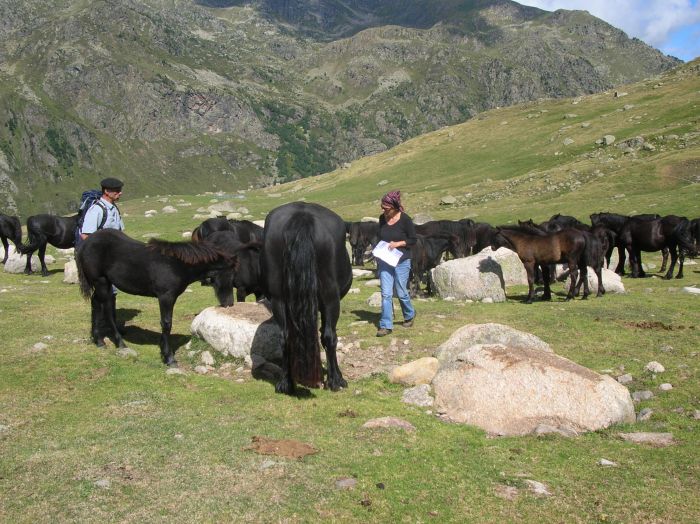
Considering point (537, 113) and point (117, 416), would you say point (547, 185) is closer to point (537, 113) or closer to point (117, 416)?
point (537, 113)

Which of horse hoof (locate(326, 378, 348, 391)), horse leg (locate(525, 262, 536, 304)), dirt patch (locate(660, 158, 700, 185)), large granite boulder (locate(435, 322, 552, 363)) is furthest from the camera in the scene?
dirt patch (locate(660, 158, 700, 185))

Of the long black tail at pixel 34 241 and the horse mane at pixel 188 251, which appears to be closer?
the horse mane at pixel 188 251

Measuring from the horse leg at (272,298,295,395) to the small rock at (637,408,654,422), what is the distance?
5159 millimetres

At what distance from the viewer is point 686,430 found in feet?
25.1

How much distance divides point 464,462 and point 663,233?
18314 millimetres

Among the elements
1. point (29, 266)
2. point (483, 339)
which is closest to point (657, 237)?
point (483, 339)

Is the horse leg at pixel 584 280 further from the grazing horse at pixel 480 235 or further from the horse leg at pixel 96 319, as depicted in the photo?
the horse leg at pixel 96 319

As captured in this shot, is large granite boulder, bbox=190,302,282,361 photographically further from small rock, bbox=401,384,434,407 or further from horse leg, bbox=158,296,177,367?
small rock, bbox=401,384,434,407

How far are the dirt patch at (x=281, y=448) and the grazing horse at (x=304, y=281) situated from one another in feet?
5.69

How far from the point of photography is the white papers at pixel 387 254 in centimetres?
1277

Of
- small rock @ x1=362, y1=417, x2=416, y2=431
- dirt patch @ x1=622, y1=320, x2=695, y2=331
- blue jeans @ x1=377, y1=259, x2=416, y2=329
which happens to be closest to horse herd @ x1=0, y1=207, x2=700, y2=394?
small rock @ x1=362, y1=417, x2=416, y2=431

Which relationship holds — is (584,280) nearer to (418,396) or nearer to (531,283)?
(531,283)

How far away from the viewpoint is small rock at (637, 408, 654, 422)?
27.0 feet

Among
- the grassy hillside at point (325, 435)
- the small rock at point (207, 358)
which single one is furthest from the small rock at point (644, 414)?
the small rock at point (207, 358)
